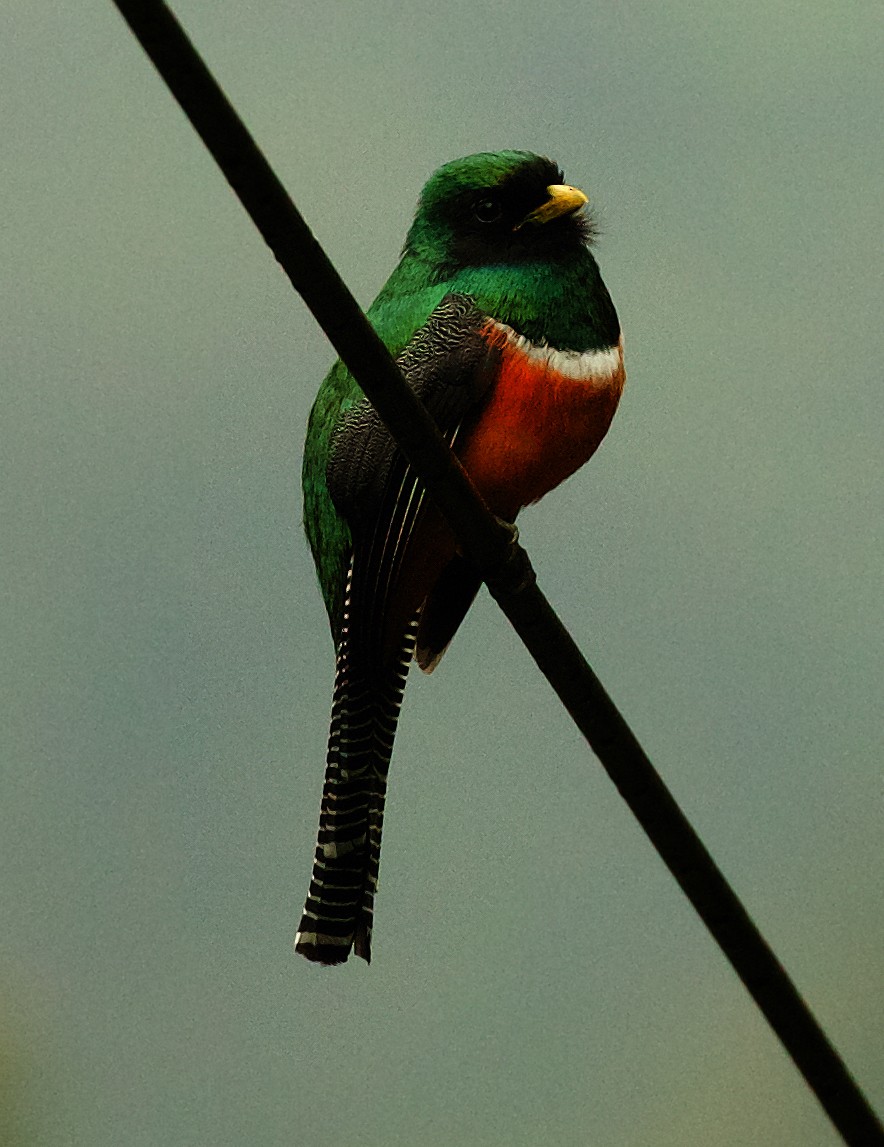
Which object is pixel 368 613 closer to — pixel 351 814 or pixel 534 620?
pixel 351 814

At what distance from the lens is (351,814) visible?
3170 mm

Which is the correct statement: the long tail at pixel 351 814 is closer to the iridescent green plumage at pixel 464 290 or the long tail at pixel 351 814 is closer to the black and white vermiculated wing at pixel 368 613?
the black and white vermiculated wing at pixel 368 613

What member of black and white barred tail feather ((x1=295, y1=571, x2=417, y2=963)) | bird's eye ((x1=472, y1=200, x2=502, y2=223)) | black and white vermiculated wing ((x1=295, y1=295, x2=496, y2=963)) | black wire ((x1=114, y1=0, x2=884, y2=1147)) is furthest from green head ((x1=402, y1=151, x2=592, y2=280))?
black wire ((x1=114, y1=0, x2=884, y2=1147))

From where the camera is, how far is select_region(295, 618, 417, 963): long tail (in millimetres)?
3055

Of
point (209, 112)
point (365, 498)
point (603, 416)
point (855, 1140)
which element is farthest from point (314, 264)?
point (603, 416)

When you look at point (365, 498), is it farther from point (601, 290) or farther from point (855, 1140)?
point (855, 1140)

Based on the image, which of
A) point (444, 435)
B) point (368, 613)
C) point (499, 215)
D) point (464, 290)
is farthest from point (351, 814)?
point (499, 215)

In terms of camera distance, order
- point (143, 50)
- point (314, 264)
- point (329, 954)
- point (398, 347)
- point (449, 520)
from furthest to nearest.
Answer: point (398, 347) → point (329, 954) → point (449, 520) → point (314, 264) → point (143, 50)

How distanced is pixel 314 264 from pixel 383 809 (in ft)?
5.91

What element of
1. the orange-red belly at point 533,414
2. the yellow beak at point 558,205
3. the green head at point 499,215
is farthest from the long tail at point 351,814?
the yellow beak at point 558,205

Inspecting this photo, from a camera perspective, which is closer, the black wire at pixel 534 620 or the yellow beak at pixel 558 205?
the black wire at pixel 534 620

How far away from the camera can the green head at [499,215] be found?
337 centimetres

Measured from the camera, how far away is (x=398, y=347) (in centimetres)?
326

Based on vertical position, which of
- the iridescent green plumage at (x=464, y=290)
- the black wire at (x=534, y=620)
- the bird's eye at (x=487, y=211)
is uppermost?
the bird's eye at (x=487, y=211)
